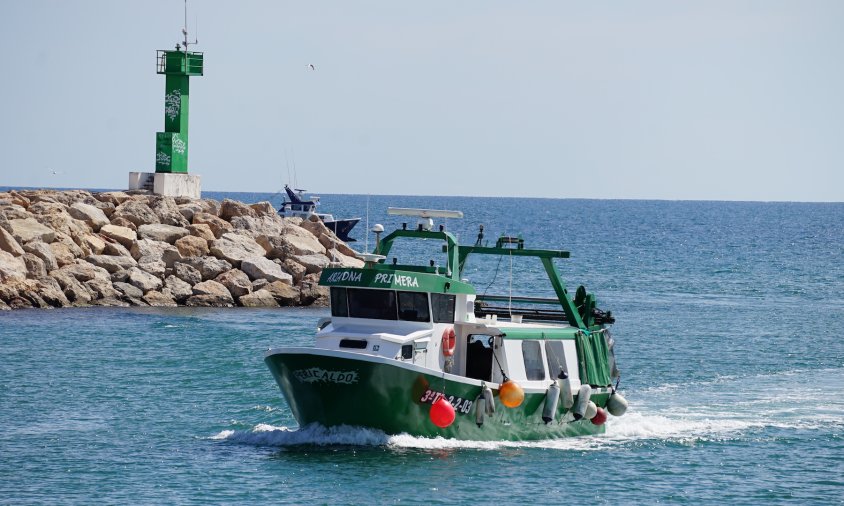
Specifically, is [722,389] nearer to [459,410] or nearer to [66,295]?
[459,410]

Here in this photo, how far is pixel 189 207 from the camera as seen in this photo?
5647 centimetres

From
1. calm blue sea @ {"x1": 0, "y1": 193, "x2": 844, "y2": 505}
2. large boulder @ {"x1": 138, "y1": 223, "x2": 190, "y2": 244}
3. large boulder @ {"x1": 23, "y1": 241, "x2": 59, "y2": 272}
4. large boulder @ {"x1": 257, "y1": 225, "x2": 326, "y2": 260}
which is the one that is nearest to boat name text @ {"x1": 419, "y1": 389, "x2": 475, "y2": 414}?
calm blue sea @ {"x1": 0, "y1": 193, "x2": 844, "y2": 505}

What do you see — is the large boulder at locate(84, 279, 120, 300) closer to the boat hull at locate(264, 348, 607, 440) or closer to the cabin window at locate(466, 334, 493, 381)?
the boat hull at locate(264, 348, 607, 440)

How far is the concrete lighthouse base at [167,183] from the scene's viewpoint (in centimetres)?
6125

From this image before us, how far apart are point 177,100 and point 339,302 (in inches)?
1563

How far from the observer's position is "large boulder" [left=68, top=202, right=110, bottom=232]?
52875 millimetres

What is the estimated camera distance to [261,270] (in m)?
51.7

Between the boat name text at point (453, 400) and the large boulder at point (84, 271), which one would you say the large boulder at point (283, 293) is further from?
the boat name text at point (453, 400)

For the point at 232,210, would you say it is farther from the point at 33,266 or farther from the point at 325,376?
the point at 325,376

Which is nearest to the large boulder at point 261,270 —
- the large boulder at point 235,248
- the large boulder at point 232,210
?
the large boulder at point 235,248

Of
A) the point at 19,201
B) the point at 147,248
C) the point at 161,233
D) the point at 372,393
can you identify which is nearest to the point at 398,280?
the point at 372,393

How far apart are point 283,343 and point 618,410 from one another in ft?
50.6

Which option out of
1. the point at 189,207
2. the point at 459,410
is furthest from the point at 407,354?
the point at 189,207

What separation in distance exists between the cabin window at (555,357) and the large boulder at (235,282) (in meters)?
24.7
